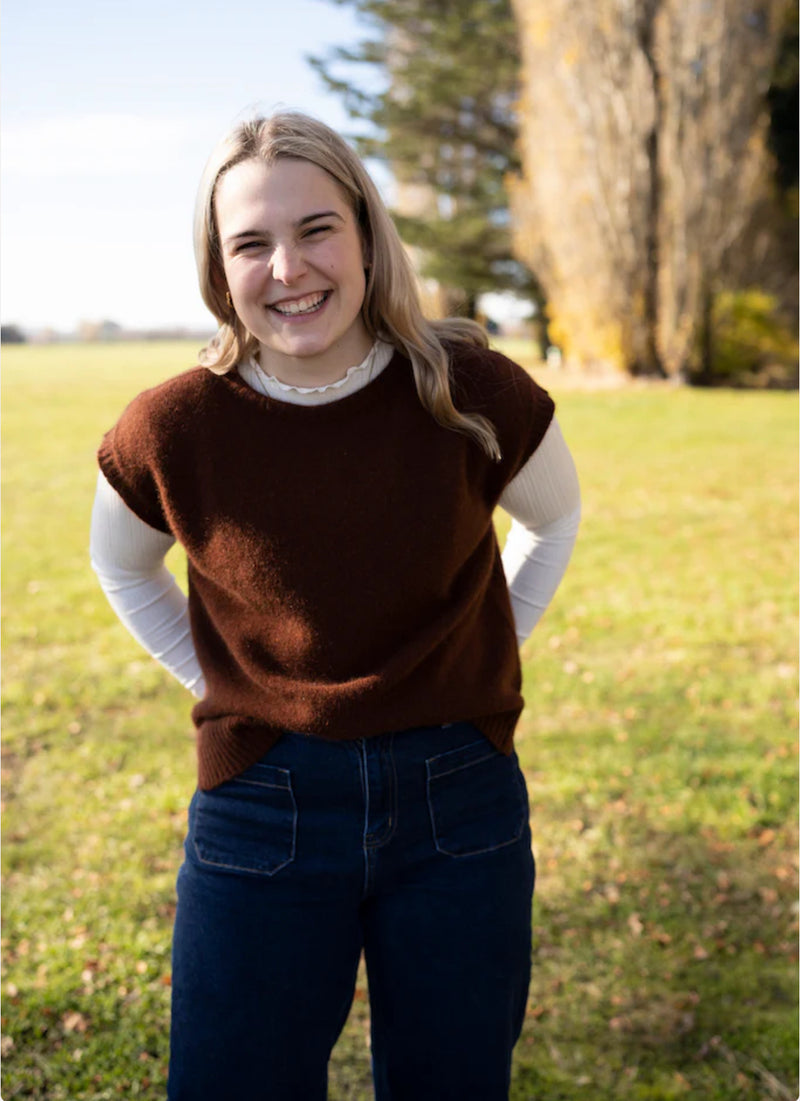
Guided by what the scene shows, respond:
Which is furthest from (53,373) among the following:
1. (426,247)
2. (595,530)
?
(595,530)

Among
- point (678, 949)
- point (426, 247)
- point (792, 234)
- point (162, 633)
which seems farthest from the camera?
point (426, 247)

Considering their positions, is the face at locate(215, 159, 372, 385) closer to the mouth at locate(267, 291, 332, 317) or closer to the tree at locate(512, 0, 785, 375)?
the mouth at locate(267, 291, 332, 317)

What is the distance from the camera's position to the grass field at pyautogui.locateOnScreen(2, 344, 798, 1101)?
311 centimetres

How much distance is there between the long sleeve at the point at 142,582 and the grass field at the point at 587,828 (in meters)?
1.49

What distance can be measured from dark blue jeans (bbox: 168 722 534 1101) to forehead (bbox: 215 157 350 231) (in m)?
0.90

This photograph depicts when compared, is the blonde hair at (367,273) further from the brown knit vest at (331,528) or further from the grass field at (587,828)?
the grass field at (587,828)

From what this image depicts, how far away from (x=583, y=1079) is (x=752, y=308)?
1607cm

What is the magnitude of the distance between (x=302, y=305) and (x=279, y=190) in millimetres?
190

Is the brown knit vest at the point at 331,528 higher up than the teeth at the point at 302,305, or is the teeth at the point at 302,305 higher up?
the teeth at the point at 302,305

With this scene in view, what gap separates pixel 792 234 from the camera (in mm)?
17078

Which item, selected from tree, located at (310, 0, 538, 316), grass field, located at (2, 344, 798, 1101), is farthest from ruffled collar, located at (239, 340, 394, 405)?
tree, located at (310, 0, 538, 316)

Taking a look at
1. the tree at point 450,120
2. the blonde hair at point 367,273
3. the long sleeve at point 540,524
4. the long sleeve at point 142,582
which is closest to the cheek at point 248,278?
the blonde hair at point 367,273

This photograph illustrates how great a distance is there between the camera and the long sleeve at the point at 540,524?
6.66 feet

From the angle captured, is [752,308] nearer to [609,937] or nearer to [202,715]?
[609,937]
